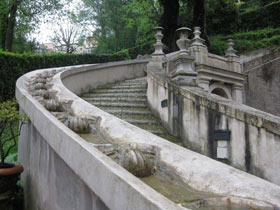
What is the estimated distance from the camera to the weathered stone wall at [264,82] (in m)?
10.3

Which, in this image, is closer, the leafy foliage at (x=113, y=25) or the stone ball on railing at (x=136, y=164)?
the stone ball on railing at (x=136, y=164)

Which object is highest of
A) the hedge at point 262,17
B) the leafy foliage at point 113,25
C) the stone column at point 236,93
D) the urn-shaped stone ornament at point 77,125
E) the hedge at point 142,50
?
the leafy foliage at point 113,25

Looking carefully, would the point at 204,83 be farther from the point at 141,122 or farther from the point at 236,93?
the point at 141,122

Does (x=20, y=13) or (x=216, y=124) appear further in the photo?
(x=20, y=13)

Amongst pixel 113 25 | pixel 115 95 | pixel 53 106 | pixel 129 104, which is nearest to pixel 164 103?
pixel 129 104

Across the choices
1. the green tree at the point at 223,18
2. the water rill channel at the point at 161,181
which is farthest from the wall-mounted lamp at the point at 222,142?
the green tree at the point at 223,18

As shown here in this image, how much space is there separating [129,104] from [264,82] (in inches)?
264

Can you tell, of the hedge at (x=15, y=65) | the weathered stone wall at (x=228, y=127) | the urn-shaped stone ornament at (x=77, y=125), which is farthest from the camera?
the hedge at (x=15, y=65)

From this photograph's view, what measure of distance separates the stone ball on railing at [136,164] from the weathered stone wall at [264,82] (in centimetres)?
932

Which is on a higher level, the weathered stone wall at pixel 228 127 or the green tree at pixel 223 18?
the green tree at pixel 223 18

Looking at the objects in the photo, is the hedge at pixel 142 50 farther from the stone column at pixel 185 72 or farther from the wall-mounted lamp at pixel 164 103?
the wall-mounted lamp at pixel 164 103

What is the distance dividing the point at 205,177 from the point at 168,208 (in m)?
0.69

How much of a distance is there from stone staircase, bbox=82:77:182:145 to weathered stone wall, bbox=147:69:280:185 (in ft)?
1.02

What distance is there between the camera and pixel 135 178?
1.64 meters
